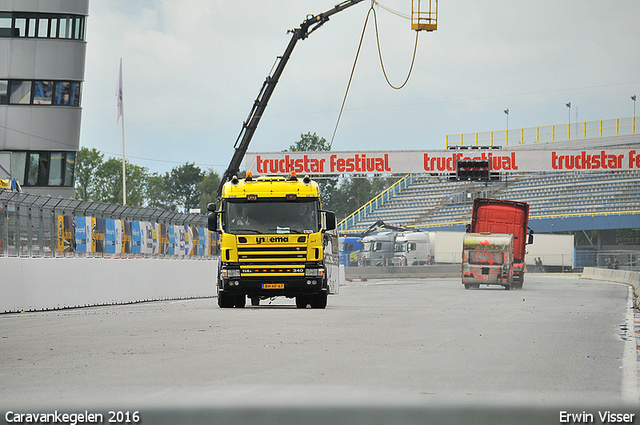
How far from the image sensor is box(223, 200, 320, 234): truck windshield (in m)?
18.9

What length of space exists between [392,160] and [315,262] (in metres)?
30.9

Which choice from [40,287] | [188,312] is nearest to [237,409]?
[188,312]

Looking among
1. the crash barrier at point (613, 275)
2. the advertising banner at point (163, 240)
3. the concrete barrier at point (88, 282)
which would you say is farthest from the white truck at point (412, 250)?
the advertising banner at point (163, 240)

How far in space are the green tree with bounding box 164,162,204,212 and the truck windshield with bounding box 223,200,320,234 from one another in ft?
383

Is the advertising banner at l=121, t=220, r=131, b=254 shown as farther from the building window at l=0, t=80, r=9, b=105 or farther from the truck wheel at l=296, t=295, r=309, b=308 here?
the building window at l=0, t=80, r=9, b=105

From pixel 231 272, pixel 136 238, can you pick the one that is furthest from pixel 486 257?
pixel 231 272

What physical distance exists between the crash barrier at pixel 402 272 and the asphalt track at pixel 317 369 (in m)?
42.5

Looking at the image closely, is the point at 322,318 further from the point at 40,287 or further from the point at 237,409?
the point at 237,409

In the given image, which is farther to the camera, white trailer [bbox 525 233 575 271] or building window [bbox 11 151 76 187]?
white trailer [bbox 525 233 575 271]

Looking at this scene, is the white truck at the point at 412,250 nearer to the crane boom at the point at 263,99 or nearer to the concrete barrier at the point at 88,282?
the crane boom at the point at 263,99

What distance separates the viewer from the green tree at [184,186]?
135 meters

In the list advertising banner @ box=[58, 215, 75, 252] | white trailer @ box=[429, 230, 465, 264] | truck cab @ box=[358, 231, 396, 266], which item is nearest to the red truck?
advertising banner @ box=[58, 215, 75, 252]

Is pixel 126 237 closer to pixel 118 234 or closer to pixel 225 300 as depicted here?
pixel 118 234

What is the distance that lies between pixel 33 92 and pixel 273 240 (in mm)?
32076
